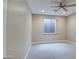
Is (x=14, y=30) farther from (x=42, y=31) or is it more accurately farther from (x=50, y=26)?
(x=50, y=26)

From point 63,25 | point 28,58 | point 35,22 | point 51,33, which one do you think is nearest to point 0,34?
point 28,58

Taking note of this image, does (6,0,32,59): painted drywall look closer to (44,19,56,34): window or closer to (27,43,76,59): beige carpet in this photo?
(27,43,76,59): beige carpet

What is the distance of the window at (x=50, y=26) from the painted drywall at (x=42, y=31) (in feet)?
0.95

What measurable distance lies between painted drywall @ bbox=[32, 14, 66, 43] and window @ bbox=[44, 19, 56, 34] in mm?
290

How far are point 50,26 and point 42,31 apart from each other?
2.94ft

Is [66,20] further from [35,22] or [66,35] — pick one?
[35,22]

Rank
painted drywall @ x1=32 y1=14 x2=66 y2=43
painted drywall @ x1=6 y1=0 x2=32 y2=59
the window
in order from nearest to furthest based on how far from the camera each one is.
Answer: painted drywall @ x1=6 y1=0 x2=32 y2=59, painted drywall @ x1=32 y1=14 x2=66 y2=43, the window

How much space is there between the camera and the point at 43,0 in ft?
14.3

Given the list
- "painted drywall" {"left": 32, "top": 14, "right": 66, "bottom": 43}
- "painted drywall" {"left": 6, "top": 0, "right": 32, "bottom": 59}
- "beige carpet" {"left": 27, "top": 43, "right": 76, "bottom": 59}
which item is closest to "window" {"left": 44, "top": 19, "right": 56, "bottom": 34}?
"painted drywall" {"left": 32, "top": 14, "right": 66, "bottom": 43}

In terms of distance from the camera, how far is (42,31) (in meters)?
8.45

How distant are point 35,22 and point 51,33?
166 centimetres

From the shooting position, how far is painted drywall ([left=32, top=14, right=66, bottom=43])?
8.21 m

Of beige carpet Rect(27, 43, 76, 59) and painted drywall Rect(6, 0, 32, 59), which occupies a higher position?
painted drywall Rect(6, 0, 32, 59)

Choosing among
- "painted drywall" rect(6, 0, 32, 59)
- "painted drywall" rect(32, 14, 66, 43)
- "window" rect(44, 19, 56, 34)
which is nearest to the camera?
"painted drywall" rect(6, 0, 32, 59)
